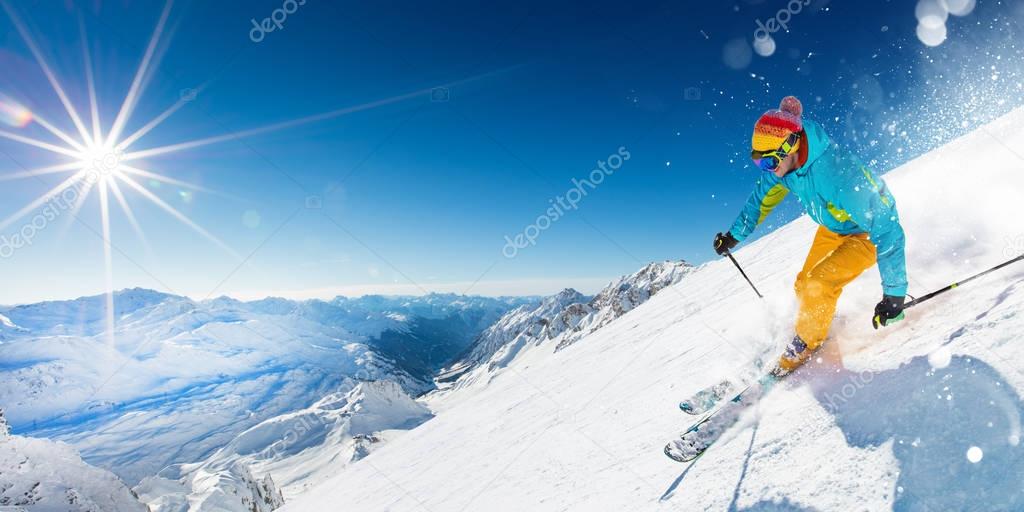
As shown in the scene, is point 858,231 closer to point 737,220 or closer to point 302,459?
point 737,220

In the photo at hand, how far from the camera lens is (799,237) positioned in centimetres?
1178

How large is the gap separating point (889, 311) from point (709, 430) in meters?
1.73

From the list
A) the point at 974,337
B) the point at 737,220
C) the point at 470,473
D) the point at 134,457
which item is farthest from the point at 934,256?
the point at 134,457

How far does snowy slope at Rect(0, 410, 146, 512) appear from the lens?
31.2 meters

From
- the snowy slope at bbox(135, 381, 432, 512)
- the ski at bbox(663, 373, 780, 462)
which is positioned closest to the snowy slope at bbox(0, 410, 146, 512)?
the ski at bbox(663, 373, 780, 462)

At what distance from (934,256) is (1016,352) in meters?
3.17

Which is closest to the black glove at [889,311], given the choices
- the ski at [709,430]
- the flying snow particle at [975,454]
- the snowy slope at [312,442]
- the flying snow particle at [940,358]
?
the flying snow particle at [940,358]

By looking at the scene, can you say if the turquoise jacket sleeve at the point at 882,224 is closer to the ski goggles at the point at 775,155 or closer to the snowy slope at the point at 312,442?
the ski goggles at the point at 775,155

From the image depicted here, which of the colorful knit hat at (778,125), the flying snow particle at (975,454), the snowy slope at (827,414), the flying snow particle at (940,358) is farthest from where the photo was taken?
the colorful knit hat at (778,125)

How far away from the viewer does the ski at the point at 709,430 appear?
3490 millimetres

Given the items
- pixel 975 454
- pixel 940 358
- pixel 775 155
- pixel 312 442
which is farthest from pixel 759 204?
pixel 312 442

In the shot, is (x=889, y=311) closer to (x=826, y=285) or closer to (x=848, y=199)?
(x=826, y=285)

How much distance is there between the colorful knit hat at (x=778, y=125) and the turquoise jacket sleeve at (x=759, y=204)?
1.07 metres

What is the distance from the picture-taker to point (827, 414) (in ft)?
9.71
